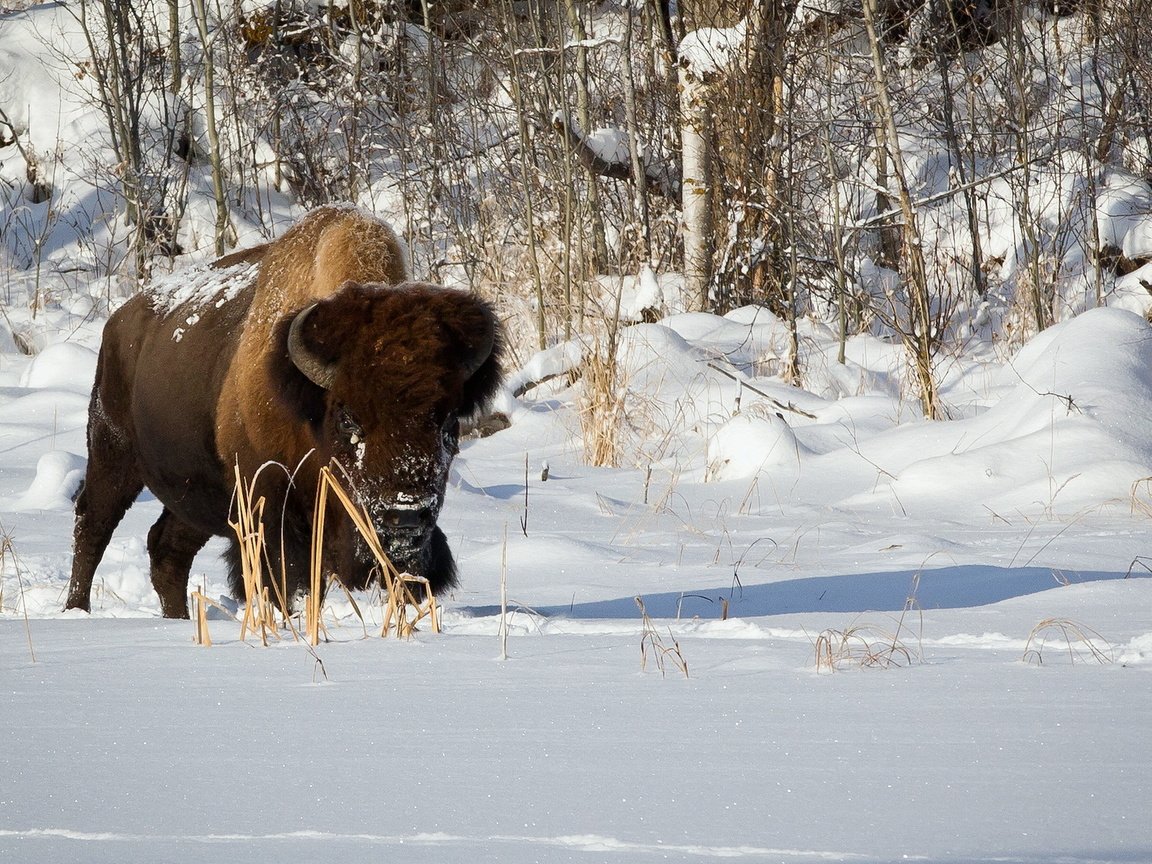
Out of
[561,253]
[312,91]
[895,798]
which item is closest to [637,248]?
[561,253]

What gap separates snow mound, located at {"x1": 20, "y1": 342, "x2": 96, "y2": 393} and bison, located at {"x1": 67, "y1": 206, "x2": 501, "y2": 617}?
5.53 meters

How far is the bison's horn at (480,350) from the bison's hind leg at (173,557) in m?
1.97

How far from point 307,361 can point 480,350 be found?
538 millimetres

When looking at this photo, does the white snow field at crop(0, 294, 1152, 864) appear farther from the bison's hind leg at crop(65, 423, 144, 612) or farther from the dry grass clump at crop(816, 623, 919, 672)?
the bison's hind leg at crop(65, 423, 144, 612)

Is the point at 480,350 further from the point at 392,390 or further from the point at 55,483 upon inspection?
the point at 55,483

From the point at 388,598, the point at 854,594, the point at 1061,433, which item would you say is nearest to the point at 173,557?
the point at 388,598

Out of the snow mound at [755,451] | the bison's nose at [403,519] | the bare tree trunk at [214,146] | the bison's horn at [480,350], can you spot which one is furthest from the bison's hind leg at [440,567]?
the bare tree trunk at [214,146]

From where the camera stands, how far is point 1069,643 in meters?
2.62

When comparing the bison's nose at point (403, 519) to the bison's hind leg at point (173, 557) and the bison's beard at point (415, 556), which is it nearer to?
the bison's beard at point (415, 556)

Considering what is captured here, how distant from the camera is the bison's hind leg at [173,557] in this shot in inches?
209

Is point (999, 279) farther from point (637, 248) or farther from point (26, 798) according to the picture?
point (26, 798)

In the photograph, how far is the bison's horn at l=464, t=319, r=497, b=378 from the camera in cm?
387

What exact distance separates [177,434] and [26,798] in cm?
332

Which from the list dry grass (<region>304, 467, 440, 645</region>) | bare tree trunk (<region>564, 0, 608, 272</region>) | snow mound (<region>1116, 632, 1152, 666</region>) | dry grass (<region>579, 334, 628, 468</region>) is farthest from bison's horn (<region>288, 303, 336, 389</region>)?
bare tree trunk (<region>564, 0, 608, 272</region>)
